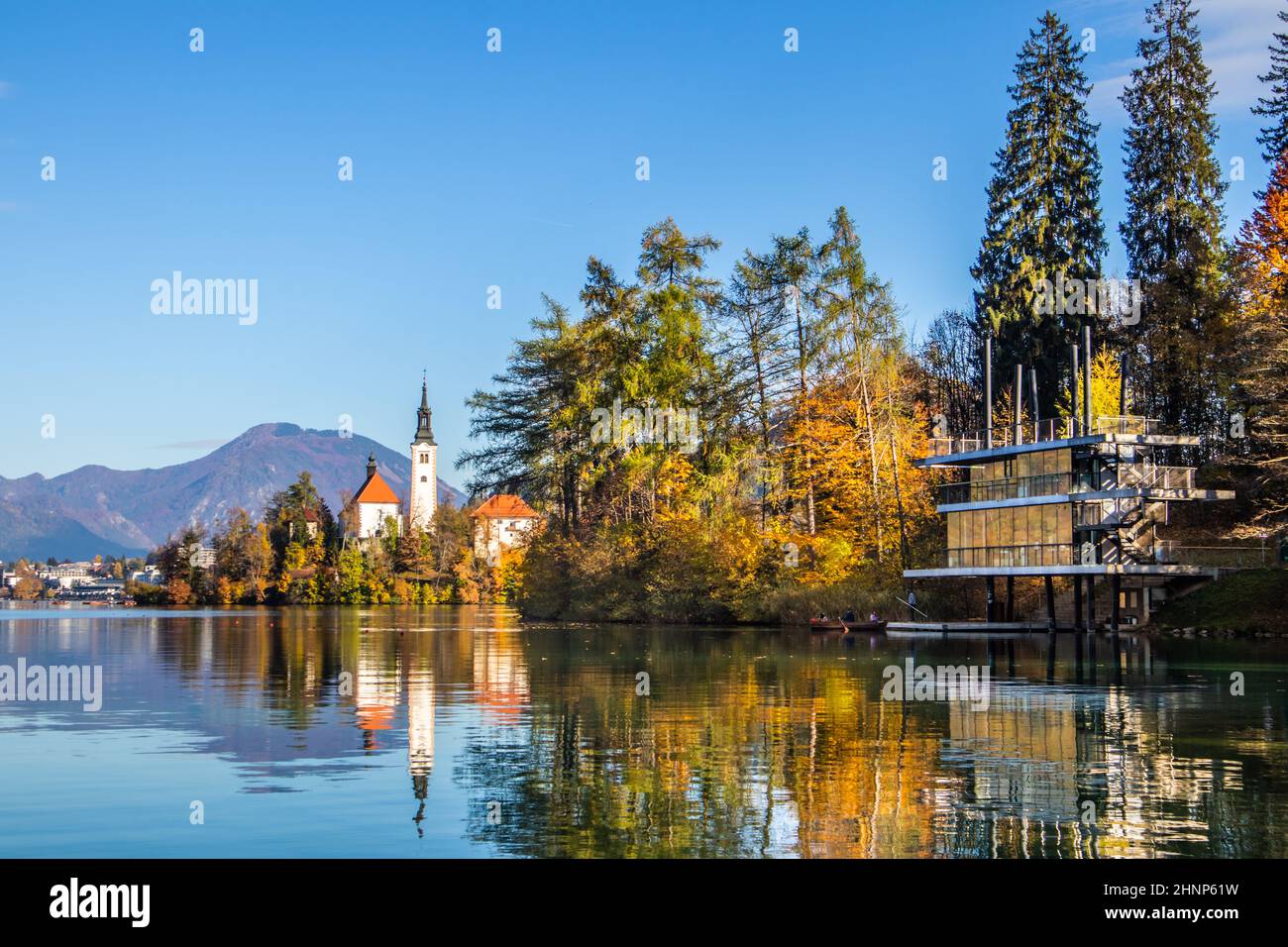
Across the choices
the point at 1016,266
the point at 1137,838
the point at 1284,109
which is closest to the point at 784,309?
the point at 1016,266

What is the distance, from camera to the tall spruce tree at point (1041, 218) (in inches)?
3278

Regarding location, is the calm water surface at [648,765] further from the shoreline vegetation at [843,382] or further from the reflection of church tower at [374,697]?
the shoreline vegetation at [843,382]

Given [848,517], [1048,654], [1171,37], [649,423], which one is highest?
[1171,37]

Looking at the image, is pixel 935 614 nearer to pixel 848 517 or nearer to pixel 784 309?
pixel 848 517

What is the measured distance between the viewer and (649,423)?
270ft

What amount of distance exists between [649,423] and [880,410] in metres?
14.0

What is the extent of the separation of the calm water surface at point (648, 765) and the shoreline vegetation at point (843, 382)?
34.7 m

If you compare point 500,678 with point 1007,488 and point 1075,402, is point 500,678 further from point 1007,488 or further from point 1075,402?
point 1075,402

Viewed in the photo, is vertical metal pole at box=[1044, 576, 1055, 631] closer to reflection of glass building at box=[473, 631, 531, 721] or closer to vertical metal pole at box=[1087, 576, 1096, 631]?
vertical metal pole at box=[1087, 576, 1096, 631]

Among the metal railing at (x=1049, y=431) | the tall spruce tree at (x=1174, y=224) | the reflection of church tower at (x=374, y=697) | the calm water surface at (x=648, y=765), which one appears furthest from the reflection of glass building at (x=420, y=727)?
the tall spruce tree at (x=1174, y=224)

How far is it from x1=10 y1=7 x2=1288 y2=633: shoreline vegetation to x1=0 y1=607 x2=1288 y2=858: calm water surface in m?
34.7

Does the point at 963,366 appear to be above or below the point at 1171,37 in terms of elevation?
below

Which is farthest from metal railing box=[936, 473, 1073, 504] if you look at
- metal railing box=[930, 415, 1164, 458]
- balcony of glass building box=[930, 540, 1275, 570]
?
balcony of glass building box=[930, 540, 1275, 570]
